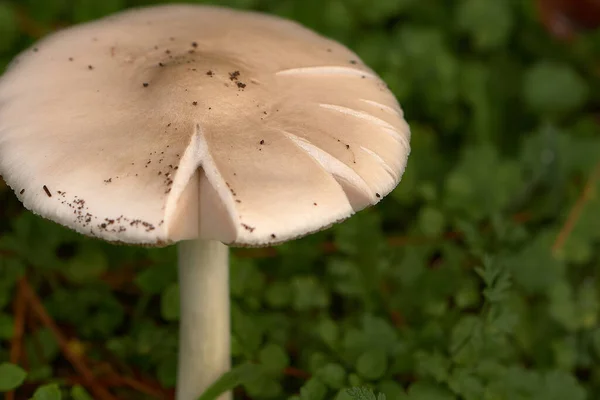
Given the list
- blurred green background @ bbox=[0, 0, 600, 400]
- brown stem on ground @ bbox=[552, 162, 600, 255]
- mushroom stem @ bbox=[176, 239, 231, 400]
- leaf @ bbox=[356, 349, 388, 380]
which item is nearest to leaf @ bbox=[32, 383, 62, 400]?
blurred green background @ bbox=[0, 0, 600, 400]

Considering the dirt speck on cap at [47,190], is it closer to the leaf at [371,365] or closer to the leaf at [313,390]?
the leaf at [313,390]

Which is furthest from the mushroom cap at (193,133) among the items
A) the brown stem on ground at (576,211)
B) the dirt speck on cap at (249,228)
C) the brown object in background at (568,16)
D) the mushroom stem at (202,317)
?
the brown object in background at (568,16)

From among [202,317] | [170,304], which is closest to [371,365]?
[202,317]

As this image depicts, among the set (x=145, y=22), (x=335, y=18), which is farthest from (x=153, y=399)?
(x=335, y=18)

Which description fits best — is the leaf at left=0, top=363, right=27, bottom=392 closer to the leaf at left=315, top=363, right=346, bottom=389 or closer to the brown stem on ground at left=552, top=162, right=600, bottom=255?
the leaf at left=315, top=363, right=346, bottom=389

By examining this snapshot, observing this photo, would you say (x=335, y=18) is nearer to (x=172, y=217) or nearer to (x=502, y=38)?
(x=502, y=38)

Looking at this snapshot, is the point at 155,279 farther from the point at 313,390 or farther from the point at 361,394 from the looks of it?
the point at 361,394
